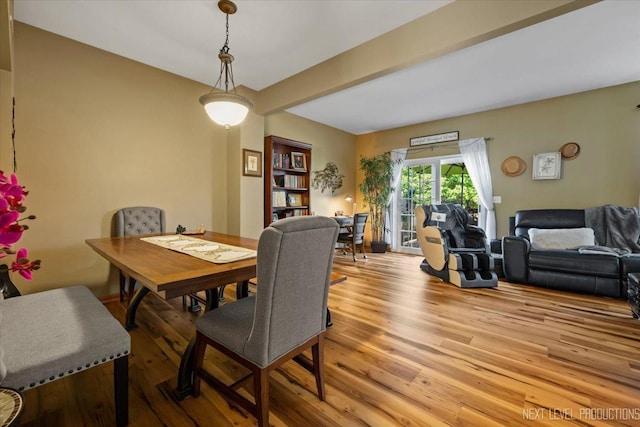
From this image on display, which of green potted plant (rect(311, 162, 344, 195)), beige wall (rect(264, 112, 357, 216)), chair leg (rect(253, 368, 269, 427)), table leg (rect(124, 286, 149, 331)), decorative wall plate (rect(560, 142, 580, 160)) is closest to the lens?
chair leg (rect(253, 368, 269, 427))

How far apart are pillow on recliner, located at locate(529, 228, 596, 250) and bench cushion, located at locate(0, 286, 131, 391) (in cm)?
441

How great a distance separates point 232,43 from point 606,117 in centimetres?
490

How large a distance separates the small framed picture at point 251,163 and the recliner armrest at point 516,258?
139 inches

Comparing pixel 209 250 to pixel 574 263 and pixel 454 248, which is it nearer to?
pixel 454 248

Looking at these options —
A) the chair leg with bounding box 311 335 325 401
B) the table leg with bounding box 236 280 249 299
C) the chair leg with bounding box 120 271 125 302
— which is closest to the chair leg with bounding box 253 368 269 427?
the chair leg with bounding box 311 335 325 401

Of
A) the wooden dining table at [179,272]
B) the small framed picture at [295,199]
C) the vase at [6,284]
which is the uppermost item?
the small framed picture at [295,199]

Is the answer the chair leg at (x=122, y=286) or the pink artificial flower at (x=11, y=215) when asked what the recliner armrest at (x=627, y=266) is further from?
the chair leg at (x=122, y=286)

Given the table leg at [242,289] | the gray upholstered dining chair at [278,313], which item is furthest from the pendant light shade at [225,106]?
the gray upholstered dining chair at [278,313]

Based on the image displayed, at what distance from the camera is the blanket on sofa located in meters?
3.23

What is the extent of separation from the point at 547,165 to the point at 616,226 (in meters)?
1.17

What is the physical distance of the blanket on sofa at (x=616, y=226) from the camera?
323 centimetres

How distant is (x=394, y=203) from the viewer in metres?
5.82

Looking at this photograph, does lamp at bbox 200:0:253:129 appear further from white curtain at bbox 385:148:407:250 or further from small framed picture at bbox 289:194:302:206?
white curtain at bbox 385:148:407:250

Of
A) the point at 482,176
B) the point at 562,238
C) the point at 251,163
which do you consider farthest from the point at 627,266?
the point at 251,163
